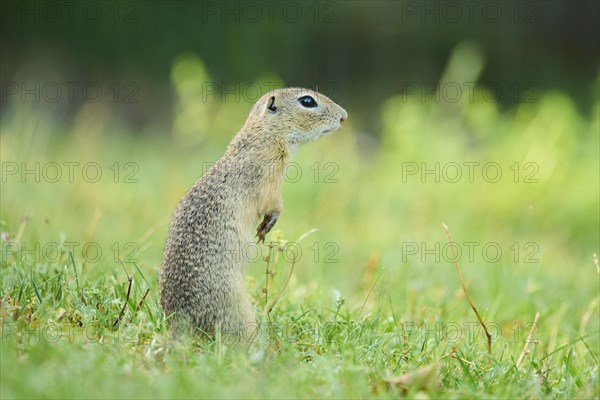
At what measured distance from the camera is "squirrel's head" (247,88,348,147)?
4910 mm

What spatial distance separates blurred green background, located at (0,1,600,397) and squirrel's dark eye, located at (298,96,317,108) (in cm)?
110

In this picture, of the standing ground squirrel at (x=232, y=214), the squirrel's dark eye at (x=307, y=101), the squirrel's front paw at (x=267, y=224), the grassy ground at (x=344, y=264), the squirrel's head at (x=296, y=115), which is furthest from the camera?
the squirrel's dark eye at (x=307, y=101)

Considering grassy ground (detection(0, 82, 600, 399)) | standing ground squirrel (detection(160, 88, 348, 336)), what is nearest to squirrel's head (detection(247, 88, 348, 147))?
standing ground squirrel (detection(160, 88, 348, 336))

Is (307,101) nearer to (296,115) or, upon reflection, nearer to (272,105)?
(296,115)

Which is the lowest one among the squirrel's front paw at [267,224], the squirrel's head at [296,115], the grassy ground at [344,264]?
the grassy ground at [344,264]

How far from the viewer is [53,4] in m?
14.0

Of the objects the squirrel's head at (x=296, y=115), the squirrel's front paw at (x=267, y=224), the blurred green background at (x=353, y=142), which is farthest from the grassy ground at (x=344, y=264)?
the squirrel's head at (x=296, y=115)

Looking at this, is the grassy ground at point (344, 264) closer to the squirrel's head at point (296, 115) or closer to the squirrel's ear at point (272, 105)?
the squirrel's head at point (296, 115)

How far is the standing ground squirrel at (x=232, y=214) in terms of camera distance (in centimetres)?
397

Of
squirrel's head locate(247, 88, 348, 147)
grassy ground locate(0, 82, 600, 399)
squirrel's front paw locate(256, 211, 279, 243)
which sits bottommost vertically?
grassy ground locate(0, 82, 600, 399)

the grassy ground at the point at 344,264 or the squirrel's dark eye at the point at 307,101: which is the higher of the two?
the squirrel's dark eye at the point at 307,101

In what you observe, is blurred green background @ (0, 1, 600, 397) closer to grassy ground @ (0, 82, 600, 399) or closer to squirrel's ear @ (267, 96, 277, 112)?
grassy ground @ (0, 82, 600, 399)

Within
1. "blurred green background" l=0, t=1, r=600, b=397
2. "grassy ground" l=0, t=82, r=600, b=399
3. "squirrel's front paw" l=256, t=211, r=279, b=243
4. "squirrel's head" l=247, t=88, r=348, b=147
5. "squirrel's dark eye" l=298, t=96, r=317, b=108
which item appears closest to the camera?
"grassy ground" l=0, t=82, r=600, b=399

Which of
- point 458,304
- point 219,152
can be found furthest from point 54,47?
point 458,304
